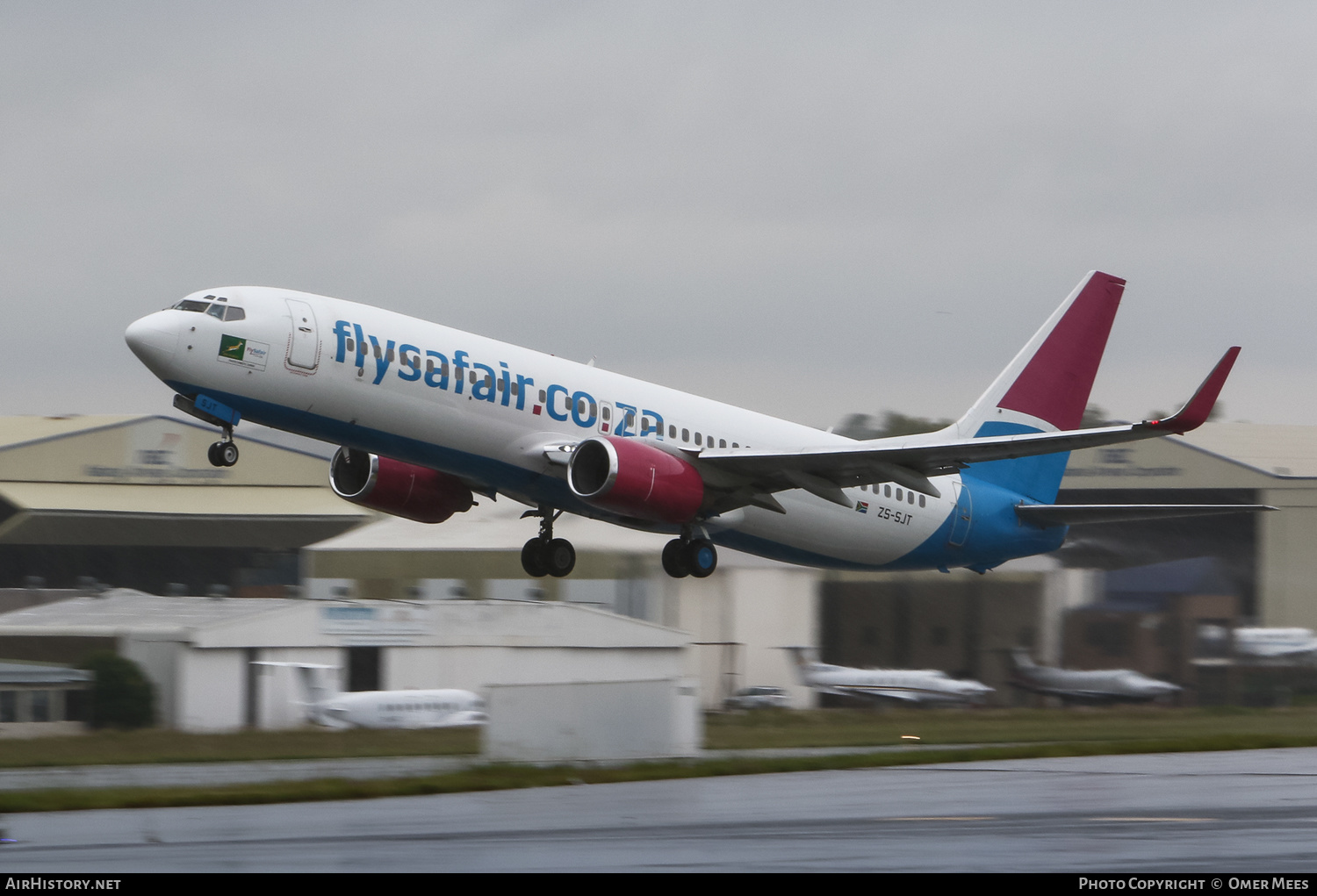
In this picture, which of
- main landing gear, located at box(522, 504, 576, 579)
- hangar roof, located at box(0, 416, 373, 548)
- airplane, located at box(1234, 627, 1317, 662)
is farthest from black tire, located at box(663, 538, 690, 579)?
hangar roof, located at box(0, 416, 373, 548)

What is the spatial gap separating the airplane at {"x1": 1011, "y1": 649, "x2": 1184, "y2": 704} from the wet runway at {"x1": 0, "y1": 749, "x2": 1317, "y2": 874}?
37.9ft

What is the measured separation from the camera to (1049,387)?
3788cm

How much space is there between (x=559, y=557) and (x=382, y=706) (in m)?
15.3

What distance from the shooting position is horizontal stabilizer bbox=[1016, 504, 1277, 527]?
104 ft

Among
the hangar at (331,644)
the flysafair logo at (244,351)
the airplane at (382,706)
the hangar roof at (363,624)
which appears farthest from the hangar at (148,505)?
the flysafair logo at (244,351)

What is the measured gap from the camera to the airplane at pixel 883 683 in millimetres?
42375

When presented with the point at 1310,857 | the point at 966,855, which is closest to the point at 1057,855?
the point at 966,855

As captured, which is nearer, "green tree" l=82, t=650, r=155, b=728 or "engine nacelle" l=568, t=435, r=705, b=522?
"engine nacelle" l=568, t=435, r=705, b=522

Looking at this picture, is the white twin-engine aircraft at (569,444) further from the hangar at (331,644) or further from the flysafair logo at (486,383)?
the hangar at (331,644)

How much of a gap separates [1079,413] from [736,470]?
12766mm

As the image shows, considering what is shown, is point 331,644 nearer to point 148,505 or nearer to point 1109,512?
point 1109,512

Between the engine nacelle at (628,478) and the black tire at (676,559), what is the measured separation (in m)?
2.02

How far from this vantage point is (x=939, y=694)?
43.0m

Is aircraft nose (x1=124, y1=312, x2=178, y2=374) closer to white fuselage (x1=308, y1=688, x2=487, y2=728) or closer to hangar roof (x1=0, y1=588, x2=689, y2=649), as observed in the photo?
white fuselage (x1=308, y1=688, x2=487, y2=728)
